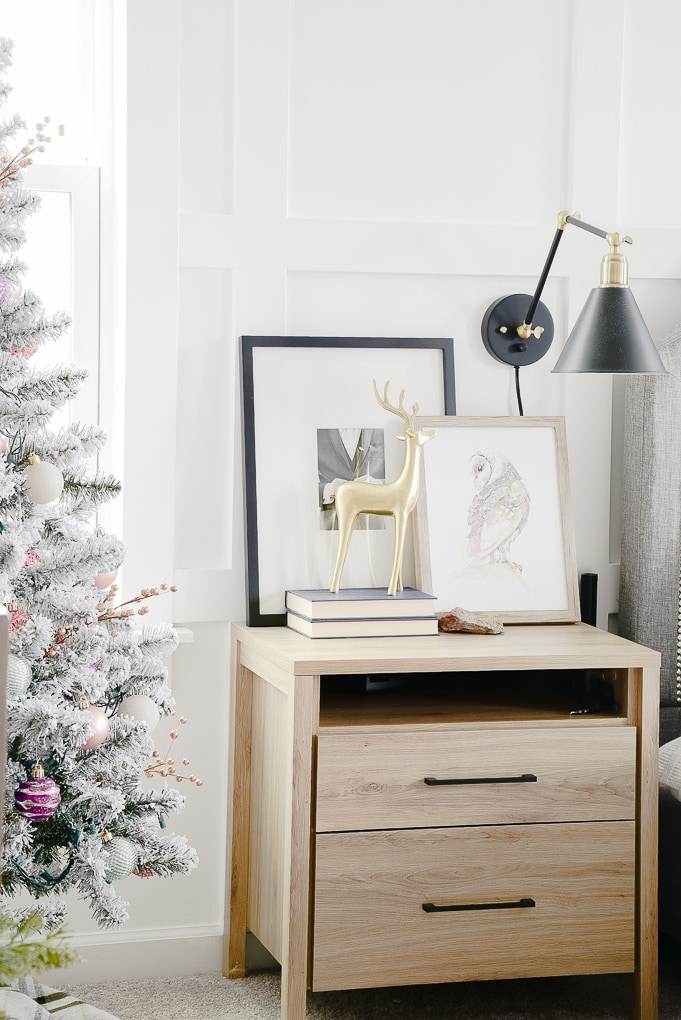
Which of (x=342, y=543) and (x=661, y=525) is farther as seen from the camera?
(x=661, y=525)

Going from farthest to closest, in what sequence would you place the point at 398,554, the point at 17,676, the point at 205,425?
the point at 205,425, the point at 398,554, the point at 17,676

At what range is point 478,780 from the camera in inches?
74.6

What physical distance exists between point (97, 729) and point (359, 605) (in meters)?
0.59

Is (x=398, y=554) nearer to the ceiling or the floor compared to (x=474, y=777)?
nearer to the ceiling

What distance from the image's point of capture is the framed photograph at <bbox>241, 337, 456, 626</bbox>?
220 cm

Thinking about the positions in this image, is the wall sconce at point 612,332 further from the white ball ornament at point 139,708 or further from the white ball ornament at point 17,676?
the white ball ornament at point 17,676

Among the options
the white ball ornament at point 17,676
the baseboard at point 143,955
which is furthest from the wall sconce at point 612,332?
the baseboard at point 143,955

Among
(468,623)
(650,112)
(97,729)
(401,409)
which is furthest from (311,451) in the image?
(650,112)

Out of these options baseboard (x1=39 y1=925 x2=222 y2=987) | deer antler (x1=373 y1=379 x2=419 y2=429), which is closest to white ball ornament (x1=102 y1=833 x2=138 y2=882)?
baseboard (x1=39 y1=925 x2=222 y2=987)

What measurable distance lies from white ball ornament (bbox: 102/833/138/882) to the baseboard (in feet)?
1.98

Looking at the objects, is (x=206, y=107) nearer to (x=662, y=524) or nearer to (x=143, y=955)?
(x=662, y=524)

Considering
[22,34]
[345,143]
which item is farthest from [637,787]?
[22,34]

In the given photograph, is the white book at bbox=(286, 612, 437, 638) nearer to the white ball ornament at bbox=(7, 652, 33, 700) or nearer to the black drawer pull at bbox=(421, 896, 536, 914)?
the black drawer pull at bbox=(421, 896, 536, 914)

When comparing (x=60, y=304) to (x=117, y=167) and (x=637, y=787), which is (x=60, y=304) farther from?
(x=637, y=787)
